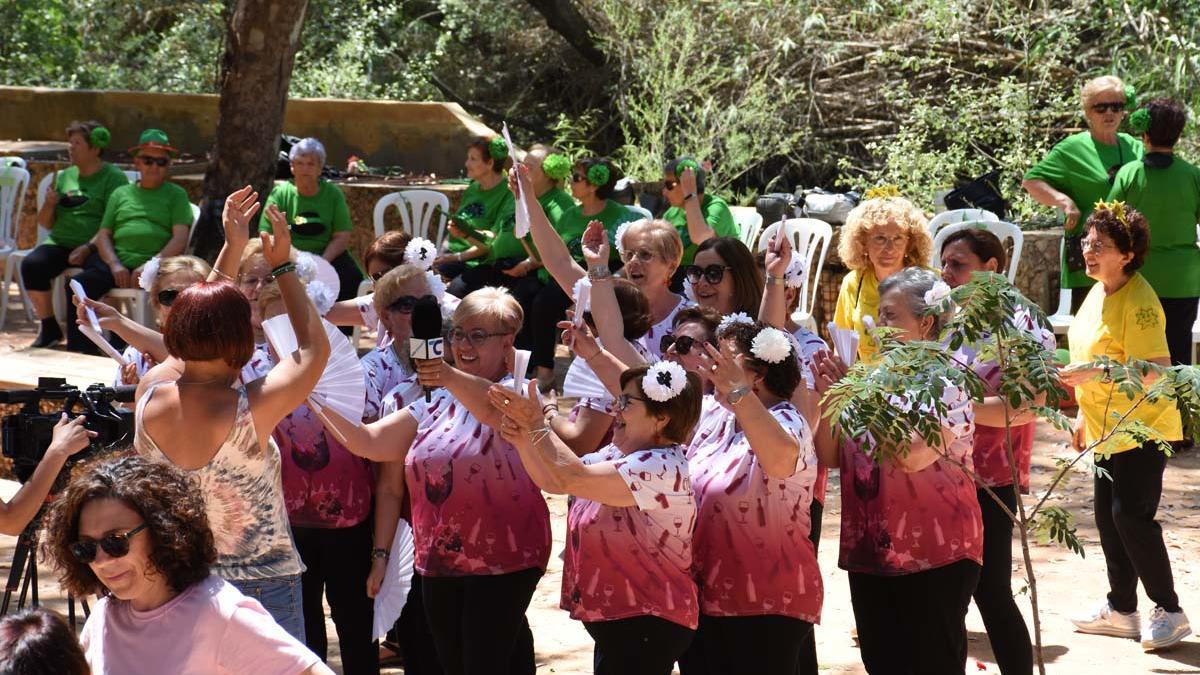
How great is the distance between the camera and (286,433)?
442cm

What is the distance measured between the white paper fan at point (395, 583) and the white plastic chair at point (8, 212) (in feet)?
24.2

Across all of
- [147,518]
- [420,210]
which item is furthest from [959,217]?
[147,518]

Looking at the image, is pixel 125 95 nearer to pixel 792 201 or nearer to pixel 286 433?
pixel 792 201

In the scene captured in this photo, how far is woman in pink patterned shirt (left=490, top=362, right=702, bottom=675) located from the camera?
3617 mm

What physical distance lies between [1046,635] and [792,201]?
531 cm

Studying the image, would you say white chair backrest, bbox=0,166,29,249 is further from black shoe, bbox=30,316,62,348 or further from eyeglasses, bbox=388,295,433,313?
eyeglasses, bbox=388,295,433,313

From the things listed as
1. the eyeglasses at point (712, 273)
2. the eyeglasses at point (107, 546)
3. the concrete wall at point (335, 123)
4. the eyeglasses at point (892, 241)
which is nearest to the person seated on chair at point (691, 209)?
the eyeglasses at point (892, 241)

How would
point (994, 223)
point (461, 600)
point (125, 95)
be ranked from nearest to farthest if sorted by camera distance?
1. point (461, 600)
2. point (994, 223)
3. point (125, 95)

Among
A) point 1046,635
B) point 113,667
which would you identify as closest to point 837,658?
point 1046,635

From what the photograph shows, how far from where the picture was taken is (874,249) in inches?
215

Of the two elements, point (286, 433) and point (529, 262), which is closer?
point (286, 433)

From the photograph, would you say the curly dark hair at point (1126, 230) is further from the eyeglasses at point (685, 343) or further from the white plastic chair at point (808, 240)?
the white plastic chair at point (808, 240)

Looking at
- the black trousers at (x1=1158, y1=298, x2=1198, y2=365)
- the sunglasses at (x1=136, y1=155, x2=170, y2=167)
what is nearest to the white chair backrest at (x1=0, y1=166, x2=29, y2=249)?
the sunglasses at (x1=136, y1=155, x2=170, y2=167)

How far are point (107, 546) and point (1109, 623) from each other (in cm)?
391
